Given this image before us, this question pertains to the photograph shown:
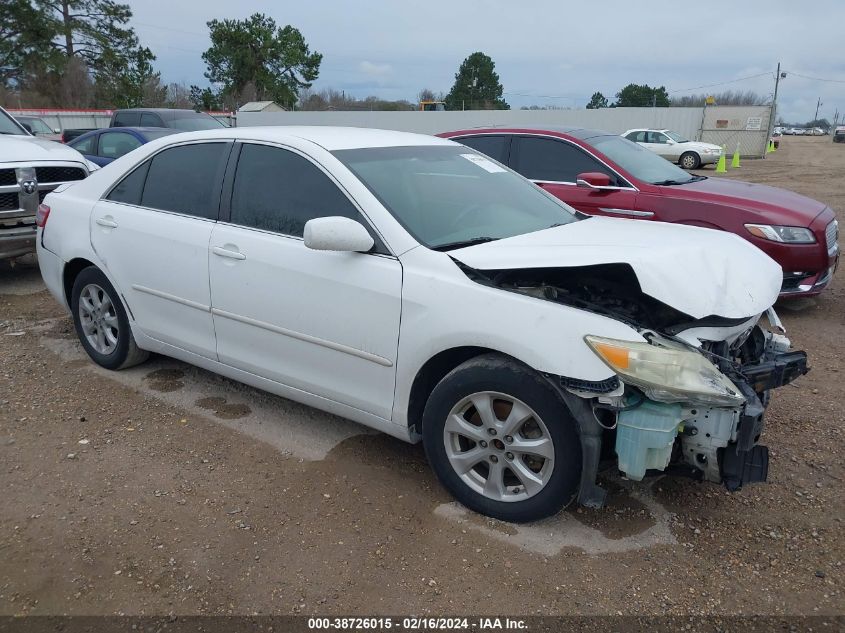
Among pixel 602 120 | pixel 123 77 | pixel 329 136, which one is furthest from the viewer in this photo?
pixel 123 77

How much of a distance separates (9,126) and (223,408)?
238 inches

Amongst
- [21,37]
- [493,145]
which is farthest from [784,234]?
[21,37]

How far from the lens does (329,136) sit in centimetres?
A: 384

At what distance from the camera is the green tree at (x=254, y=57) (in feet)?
209

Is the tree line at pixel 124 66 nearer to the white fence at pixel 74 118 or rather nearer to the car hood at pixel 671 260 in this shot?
the white fence at pixel 74 118

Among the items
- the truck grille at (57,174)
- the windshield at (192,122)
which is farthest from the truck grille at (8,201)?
the windshield at (192,122)

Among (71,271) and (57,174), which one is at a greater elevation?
(57,174)

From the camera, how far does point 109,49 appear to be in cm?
4541

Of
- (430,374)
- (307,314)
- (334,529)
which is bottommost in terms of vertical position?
(334,529)

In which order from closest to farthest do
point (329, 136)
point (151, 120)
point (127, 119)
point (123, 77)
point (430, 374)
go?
point (430, 374), point (329, 136), point (151, 120), point (127, 119), point (123, 77)

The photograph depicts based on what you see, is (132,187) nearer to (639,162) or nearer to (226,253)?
(226,253)

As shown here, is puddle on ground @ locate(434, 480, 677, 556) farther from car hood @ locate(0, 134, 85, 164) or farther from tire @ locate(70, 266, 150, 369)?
car hood @ locate(0, 134, 85, 164)

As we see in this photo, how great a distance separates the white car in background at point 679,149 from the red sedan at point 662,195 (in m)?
20.4

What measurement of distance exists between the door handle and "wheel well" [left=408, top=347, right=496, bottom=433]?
124cm
